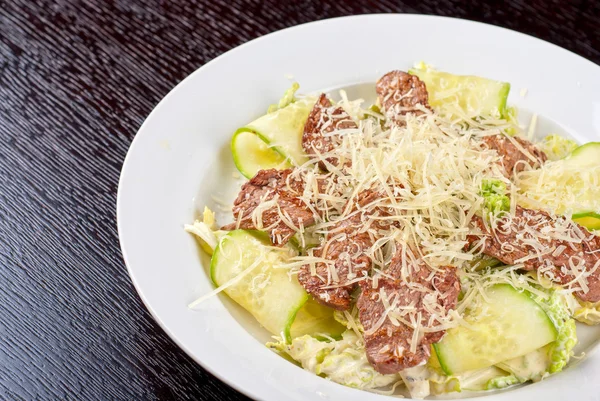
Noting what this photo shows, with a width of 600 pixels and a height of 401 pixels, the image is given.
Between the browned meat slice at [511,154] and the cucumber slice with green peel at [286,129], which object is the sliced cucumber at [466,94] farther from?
the cucumber slice with green peel at [286,129]

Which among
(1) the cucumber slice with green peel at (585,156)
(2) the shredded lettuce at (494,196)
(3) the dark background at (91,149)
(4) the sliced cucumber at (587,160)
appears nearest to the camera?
(3) the dark background at (91,149)

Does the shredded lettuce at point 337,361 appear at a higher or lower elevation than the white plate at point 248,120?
lower

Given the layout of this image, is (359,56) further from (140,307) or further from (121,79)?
(140,307)

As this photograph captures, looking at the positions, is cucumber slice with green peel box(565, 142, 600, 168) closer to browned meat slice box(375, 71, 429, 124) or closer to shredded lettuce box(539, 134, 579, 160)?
shredded lettuce box(539, 134, 579, 160)

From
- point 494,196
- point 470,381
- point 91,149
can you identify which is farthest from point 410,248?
point 91,149

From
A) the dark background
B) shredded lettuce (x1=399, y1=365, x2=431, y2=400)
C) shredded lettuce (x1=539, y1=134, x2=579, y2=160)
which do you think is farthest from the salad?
the dark background

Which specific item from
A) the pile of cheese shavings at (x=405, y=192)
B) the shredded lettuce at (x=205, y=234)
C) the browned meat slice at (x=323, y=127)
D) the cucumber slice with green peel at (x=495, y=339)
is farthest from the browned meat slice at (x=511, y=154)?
the shredded lettuce at (x=205, y=234)

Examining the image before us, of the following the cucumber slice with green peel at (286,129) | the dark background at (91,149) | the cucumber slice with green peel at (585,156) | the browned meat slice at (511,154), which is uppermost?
the cucumber slice with green peel at (585,156)
